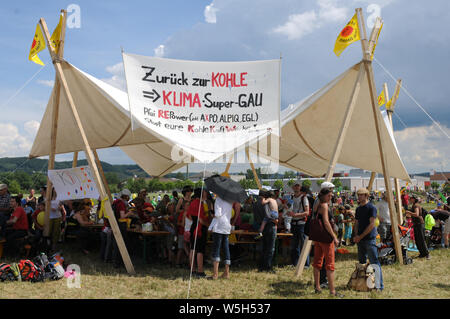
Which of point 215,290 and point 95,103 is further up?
point 95,103

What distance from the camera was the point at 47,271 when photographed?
5.84 meters

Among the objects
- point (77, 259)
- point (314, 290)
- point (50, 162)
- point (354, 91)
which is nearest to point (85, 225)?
point (77, 259)

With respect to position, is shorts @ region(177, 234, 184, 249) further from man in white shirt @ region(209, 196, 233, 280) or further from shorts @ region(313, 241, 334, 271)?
shorts @ region(313, 241, 334, 271)

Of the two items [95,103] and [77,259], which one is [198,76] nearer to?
[95,103]

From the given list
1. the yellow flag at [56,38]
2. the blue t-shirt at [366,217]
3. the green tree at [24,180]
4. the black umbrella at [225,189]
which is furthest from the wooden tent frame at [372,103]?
the green tree at [24,180]

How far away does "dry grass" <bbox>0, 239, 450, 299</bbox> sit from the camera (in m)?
5.02

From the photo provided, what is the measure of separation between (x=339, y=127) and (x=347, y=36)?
7.68 ft

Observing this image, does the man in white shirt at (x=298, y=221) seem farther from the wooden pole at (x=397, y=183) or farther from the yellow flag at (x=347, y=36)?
the wooden pole at (x=397, y=183)

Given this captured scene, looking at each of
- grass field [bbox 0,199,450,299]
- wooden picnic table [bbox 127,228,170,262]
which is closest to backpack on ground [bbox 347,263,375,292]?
grass field [bbox 0,199,450,299]

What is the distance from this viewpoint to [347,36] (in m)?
7.09

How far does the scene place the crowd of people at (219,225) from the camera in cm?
511

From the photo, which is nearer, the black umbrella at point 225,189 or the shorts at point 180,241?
the black umbrella at point 225,189

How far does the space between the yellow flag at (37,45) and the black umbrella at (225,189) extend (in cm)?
441
